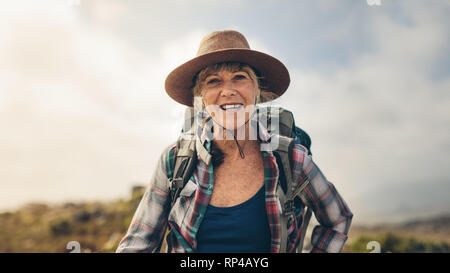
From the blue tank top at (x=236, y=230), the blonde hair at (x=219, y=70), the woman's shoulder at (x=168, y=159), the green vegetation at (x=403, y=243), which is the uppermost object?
the blonde hair at (x=219, y=70)

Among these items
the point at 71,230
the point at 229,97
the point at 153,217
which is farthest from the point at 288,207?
the point at 71,230

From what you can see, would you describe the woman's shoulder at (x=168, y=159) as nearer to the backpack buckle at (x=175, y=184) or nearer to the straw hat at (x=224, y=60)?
the backpack buckle at (x=175, y=184)

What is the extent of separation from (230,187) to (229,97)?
0.88m

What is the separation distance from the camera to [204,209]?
2.25 m

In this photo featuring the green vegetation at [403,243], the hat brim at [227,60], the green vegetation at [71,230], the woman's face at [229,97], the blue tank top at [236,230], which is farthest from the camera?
the green vegetation at [71,230]

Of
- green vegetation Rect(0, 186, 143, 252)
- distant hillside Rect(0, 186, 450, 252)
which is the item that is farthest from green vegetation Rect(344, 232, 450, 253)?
green vegetation Rect(0, 186, 143, 252)

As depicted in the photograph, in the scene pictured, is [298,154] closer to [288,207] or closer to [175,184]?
[288,207]

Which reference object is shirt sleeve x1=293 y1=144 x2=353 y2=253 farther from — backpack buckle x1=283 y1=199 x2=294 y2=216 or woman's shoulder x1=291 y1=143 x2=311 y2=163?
backpack buckle x1=283 y1=199 x2=294 y2=216

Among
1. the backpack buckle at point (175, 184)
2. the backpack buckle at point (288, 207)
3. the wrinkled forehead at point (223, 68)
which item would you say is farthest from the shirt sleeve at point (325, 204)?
the backpack buckle at point (175, 184)

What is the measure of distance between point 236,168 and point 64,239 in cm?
1889

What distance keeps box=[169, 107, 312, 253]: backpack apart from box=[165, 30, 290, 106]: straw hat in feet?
1.49

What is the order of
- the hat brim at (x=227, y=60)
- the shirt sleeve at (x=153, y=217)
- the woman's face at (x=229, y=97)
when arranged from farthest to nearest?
the hat brim at (x=227, y=60), the woman's face at (x=229, y=97), the shirt sleeve at (x=153, y=217)

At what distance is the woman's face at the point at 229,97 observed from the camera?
2.38 meters

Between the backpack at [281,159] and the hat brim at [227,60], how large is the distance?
0.44m
